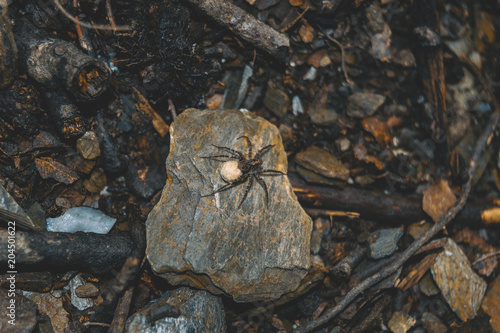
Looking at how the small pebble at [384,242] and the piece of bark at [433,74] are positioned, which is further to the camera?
the piece of bark at [433,74]

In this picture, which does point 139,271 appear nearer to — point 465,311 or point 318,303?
point 318,303

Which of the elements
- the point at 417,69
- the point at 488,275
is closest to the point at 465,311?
the point at 488,275

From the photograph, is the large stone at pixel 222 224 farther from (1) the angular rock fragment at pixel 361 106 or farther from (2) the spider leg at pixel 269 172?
(1) the angular rock fragment at pixel 361 106

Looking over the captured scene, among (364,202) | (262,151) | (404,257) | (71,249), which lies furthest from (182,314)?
(404,257)

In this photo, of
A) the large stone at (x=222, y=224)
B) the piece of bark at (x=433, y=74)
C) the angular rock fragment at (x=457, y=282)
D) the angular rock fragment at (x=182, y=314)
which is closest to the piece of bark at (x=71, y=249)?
the large stone at (x=222, y=224)

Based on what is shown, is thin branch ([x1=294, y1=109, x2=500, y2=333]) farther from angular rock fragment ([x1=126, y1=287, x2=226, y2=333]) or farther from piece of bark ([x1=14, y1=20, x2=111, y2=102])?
piece of bark ([x1=14, y1=20, x2=111, y2=102])

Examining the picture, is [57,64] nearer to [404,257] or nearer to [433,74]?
[404,257]

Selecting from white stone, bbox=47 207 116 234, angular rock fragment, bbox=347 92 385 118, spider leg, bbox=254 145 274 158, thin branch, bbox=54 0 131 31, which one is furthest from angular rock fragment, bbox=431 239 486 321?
thin branch, bbox=54 0 131 31
